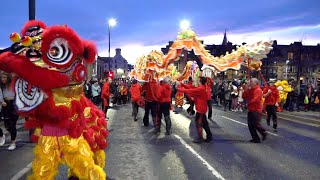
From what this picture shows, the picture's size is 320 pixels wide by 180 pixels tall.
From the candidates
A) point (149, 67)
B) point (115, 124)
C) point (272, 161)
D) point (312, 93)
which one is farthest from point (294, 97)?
point (272, 161)

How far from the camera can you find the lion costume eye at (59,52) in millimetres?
4766

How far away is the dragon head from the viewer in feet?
15.1

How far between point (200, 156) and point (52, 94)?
454 centimetres

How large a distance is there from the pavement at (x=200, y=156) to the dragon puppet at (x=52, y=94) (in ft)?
6.48

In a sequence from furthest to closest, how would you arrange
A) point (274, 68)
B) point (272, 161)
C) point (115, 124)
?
point (274, 68)
point (115, 124)
point (272, 161)

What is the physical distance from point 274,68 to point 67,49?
A: 2938 inches

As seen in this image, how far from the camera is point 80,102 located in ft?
16.8

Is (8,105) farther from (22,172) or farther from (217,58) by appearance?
(217,58)

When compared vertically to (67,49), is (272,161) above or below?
below

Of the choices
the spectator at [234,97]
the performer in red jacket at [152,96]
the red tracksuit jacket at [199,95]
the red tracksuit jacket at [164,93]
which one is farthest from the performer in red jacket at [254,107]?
the spectator at [234,97]

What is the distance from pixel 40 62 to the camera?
4.75 metres

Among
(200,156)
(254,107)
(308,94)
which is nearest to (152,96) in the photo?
(254,107)

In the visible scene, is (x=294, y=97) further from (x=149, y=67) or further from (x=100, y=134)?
(x=100, y=134)

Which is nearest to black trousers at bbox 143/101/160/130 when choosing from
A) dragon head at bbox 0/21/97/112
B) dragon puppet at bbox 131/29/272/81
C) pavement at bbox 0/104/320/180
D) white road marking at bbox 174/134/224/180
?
pavement at bbox 0/104/320/180
